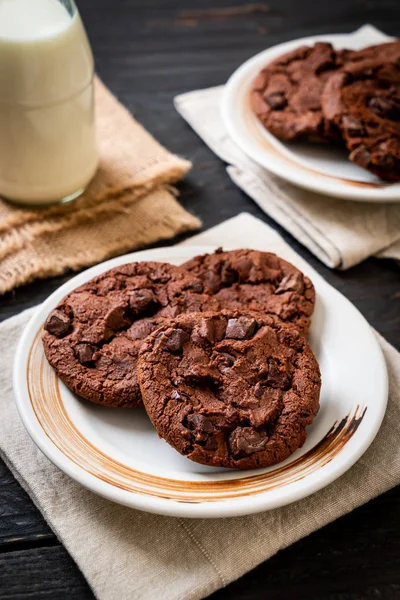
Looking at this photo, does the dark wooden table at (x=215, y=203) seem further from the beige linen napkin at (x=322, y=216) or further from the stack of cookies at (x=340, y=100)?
the stack of cookies at (x=340, y=100)

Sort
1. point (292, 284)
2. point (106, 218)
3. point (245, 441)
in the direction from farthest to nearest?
point (106, 218), point (292, 284), point (245, 441)

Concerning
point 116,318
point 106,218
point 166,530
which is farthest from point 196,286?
point 106,218

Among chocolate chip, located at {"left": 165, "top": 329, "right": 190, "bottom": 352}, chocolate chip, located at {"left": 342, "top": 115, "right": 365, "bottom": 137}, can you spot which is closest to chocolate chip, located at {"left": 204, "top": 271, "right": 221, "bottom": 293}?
chocolate chip, located at {"left": 165, "top": 329, "right": 190, "bottom": 352}

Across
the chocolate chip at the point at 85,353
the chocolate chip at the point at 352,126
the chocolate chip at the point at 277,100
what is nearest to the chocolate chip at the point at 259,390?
the chocolate chip at the point at 85,353

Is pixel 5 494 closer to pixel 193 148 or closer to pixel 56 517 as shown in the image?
pixel 56 517

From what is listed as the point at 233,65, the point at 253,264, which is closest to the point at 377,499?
the point at 253,264

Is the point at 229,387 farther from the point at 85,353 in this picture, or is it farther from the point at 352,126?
the point at 352,126
